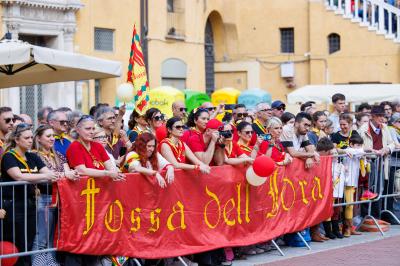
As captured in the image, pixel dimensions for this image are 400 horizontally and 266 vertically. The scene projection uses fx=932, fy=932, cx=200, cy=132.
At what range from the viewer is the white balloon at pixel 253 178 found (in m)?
12.2

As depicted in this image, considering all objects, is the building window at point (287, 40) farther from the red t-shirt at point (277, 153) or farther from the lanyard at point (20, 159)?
the lanyard at point (20, 159)

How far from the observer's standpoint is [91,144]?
10539mm

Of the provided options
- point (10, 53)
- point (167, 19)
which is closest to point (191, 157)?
point (10, 53)

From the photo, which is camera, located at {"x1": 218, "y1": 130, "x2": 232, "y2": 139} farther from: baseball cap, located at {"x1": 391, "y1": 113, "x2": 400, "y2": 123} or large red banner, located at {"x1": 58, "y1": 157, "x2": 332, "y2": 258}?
baseball cap, located at {"x1": 391, "y1": 113, "x2": 400, "y2": 123}

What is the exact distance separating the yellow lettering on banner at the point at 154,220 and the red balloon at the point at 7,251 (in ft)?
5.94

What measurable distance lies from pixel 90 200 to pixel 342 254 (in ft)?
13.2

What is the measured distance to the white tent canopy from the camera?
985 inches

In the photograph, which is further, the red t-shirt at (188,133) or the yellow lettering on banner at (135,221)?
the red t-shirt at (188,133)

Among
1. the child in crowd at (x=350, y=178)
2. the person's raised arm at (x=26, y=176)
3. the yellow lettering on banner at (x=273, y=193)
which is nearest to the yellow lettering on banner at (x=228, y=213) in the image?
the yellow lettering on banner at (x=273, y=193)

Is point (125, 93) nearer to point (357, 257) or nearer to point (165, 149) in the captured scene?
A: point (165, 149)

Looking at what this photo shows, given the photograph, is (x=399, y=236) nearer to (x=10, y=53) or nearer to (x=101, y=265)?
(x=101, y=265)

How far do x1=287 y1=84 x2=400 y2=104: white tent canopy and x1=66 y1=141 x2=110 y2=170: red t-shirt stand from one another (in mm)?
15463

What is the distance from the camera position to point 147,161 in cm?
1097

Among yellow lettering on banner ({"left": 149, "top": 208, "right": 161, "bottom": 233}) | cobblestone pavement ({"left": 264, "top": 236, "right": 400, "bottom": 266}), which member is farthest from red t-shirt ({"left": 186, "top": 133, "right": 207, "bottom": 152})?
cobblestone pavement ({"left": 264, "top": 236, "right": 400, "bottom": 266})
